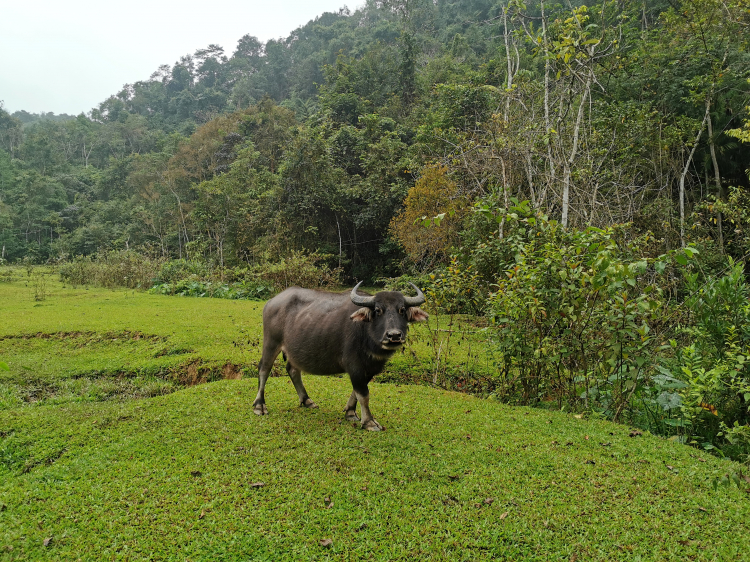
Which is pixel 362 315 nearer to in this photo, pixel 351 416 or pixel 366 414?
pixel 366 414

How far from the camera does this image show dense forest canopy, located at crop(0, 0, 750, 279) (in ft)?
29.5

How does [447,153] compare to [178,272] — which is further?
[178,272]

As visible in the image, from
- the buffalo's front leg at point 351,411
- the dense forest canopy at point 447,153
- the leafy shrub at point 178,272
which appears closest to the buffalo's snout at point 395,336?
the buffalo's front leg at point 351,411

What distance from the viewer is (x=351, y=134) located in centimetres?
2497

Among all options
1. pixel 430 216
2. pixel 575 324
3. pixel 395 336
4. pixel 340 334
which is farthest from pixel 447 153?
pixel 395 336

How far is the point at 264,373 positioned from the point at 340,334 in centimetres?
109

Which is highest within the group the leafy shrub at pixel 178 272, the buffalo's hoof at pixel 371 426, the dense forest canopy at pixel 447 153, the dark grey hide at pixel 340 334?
the dense forest canopy at pixel 447 153

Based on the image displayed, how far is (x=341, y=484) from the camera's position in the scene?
11.1ft

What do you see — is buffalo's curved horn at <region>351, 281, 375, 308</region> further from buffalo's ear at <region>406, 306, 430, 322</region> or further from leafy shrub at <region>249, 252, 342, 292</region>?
leafy shrub at <region>249, 252, 342, 292</region>

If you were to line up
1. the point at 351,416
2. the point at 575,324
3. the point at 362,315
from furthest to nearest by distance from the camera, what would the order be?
the point at 575,324 < the point at 351,416 < the point at 362,315

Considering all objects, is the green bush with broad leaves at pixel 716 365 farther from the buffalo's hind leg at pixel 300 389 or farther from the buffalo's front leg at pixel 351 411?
the buffalo's hind leg at pixel 300 389

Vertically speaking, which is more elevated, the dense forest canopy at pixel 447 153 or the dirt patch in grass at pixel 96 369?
the dense forest canopy at pixel 447 153

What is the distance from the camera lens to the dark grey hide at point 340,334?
414 centimetres

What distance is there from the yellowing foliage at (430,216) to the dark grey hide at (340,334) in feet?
32.1
